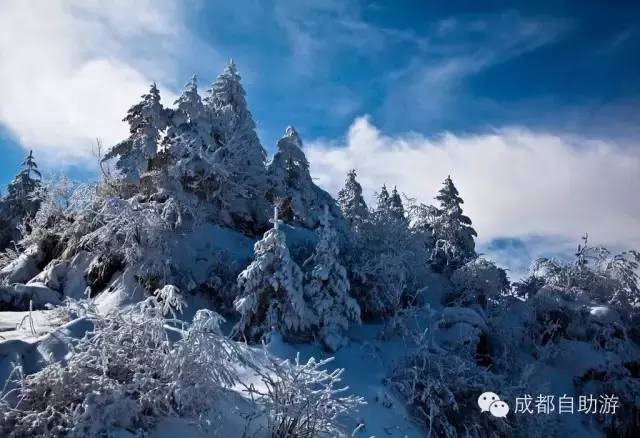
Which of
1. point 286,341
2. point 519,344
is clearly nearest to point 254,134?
point 286,341

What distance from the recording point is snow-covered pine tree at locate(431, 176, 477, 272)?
82.8ft

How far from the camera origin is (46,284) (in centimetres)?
1499

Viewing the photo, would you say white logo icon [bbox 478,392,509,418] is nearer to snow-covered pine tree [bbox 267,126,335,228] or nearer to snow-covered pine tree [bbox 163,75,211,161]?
snow-covered pine tree [bbox 267,126,335,228]

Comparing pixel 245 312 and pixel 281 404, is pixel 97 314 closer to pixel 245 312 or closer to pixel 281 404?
pixel 281 404

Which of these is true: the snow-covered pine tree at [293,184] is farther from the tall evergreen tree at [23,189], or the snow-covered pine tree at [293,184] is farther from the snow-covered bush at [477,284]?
the tall evergreen tree at [23,189]

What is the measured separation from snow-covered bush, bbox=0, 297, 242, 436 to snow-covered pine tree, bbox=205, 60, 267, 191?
11.6 metres

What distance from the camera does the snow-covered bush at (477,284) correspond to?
2075 centimetres

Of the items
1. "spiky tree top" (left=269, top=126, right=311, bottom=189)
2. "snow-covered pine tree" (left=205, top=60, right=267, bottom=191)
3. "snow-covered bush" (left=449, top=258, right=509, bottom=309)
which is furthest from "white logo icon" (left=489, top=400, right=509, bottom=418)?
"spiky tree top" (left=269, top=126, right=311, bottom=189)

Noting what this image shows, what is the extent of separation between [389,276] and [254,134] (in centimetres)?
943

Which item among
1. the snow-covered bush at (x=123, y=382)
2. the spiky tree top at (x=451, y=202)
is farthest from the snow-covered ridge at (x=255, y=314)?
the spiky tree top at (x=451, y=202)

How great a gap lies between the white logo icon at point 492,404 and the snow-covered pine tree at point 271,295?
4.88m

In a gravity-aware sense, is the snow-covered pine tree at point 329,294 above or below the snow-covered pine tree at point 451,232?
below

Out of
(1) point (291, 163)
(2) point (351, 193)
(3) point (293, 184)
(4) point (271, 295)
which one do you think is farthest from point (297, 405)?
(2) point (351, 193)

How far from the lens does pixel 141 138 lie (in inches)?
671
